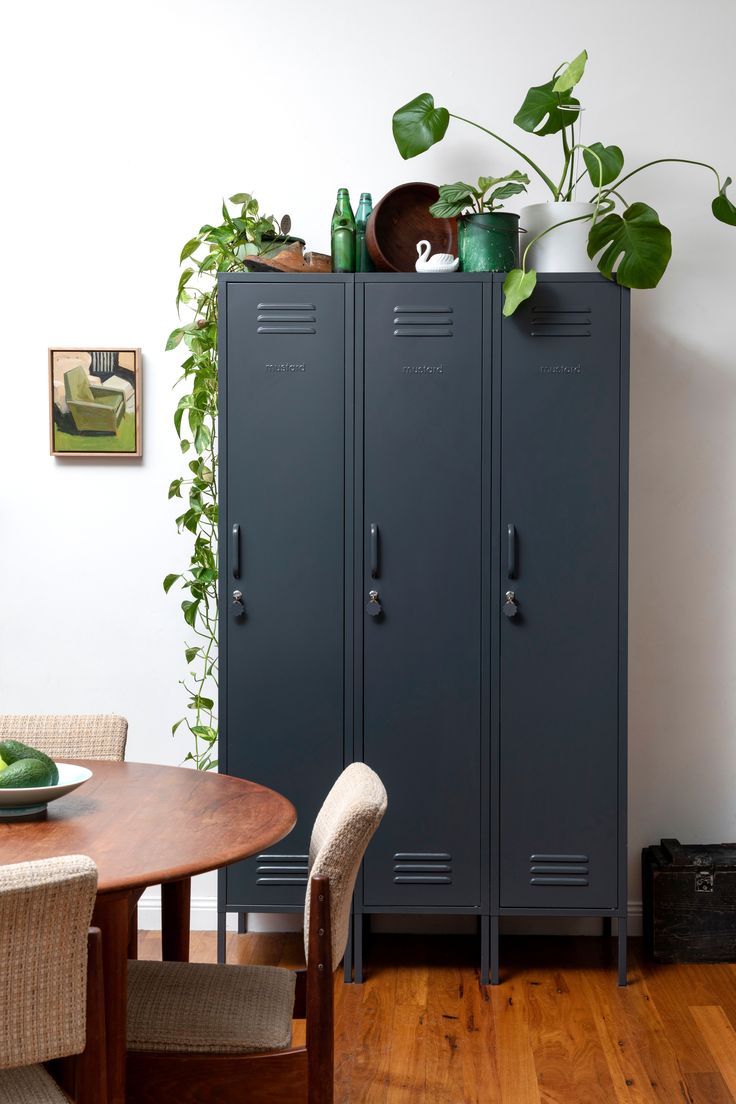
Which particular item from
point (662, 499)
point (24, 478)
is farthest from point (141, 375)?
point (662, 499)

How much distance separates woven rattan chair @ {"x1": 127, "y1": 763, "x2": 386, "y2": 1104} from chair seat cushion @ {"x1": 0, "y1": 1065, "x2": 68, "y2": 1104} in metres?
0.20

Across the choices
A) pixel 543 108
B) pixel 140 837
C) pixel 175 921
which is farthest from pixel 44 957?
pixel 543 108

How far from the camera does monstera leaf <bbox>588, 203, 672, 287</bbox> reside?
297cm

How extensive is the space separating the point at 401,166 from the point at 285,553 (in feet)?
4.63

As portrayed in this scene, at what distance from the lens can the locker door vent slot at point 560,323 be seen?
3.04 meters

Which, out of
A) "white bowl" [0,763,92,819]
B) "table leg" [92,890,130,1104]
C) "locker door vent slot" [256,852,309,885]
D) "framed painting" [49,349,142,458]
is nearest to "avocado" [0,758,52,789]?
"white bowl" [0,763,92,819]

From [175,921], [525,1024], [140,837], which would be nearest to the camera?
[140,837]

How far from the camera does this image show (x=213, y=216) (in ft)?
11.5

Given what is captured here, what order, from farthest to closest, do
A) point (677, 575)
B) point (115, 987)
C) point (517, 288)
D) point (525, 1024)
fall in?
point (677, 575) → point (517, 288) → point (525, 1024) → point (115, 987)

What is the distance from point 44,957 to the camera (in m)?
1.41

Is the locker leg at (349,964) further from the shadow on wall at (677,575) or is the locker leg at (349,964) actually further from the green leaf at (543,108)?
the green leaf at (543,108)

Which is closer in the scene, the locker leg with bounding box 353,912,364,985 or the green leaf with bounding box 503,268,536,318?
the green leaf with bounding box 503,268,536,318

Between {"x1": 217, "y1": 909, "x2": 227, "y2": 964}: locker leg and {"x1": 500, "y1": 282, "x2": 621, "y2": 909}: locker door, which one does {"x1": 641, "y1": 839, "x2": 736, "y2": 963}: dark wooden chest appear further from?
{"x1": 217, "y1": 909, "x2": 227, "y2": 964}: locker leg

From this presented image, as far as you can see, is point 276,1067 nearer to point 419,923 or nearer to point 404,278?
point 419,923
